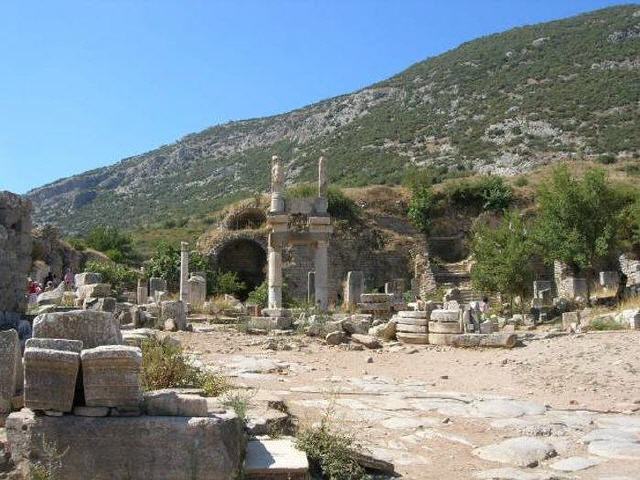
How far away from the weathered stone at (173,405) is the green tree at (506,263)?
69.6ft

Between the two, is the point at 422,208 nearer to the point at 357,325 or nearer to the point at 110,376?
the point at 357,325

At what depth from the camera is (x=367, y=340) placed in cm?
1434

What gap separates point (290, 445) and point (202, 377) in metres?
1.72

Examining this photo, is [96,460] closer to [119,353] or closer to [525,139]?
[119,353]

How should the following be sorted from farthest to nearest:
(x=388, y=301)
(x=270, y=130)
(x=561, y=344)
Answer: (x=270, y=130) < (x=388, y=301) < (x=561, y=344)

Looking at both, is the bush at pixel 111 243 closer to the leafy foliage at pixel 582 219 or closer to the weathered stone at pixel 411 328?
the leafy foliage at pixel 582 219

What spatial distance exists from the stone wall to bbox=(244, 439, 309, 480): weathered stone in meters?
7.26

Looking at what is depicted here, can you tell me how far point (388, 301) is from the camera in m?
20.0

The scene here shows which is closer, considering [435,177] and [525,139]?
[435,177]

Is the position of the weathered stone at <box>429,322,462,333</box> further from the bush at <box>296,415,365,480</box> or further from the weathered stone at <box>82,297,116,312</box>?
the bush at <box>296,415,365,480</box>

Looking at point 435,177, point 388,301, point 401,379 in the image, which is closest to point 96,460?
point 401,379

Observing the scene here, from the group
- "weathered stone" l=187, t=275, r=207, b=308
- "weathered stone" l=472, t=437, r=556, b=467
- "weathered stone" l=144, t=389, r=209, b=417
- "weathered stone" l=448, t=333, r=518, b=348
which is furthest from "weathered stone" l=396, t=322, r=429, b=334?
"weathered stone" l=187, t=275, r=207, b=308

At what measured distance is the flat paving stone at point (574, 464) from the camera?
5.09 m

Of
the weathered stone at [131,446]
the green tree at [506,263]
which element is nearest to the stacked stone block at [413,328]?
the green tree at [506,263]
